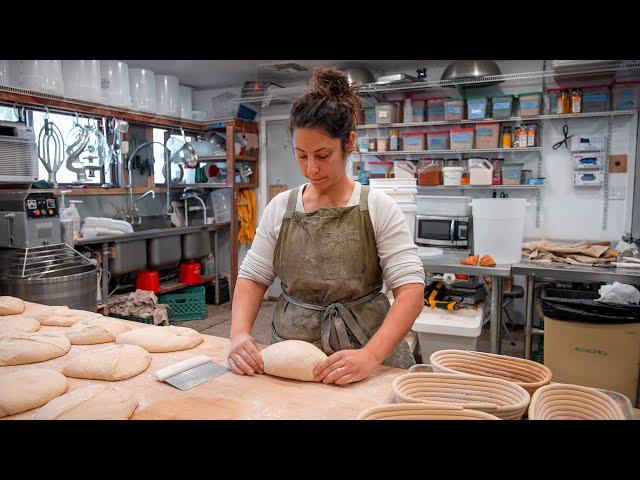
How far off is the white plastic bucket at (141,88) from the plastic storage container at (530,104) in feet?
13.2

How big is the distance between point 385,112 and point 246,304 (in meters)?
4.28

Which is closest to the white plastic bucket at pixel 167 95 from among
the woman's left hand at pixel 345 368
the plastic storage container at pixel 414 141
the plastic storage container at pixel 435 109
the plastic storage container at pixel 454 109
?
the plastic storage container at pixel 414 141

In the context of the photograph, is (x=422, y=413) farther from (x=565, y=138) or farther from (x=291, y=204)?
(x=565, y=138)

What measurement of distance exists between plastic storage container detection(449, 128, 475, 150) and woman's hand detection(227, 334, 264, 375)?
14.1 feet

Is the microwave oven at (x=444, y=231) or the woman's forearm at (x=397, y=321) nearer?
the woman's forearm at (x=397, y=321)

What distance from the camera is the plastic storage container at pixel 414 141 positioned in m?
5.42

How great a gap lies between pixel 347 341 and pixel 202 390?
488 mm

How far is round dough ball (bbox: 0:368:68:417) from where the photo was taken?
1168mm

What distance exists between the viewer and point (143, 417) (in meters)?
1.12

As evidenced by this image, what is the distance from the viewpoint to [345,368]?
1.26 m

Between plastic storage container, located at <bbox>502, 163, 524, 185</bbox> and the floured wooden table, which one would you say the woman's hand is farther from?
plastic storage container, located at <bbox>502, 163, 524, 185</bbox>

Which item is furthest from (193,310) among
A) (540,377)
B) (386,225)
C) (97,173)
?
(540,377)

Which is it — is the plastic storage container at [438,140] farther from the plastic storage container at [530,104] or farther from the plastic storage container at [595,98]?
the plastic storage container at [595,98]

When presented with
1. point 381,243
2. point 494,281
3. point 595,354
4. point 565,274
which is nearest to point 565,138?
point 565,274
